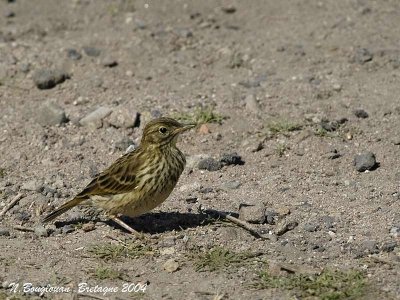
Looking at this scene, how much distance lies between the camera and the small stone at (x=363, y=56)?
1302 cm

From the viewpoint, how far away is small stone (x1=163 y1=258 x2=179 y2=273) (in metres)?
8.16

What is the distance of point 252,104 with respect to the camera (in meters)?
11.8

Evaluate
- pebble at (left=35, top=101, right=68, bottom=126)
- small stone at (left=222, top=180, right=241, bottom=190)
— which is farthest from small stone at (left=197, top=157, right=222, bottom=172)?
pebble at (left=35, top=101, right=68, bottom=126)

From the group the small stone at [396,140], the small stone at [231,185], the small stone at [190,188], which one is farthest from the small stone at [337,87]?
the small stone at [190,188]

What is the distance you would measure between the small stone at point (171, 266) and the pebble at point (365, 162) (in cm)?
287

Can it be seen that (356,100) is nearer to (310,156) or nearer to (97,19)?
(310,156)

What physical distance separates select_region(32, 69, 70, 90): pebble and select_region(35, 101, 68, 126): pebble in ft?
2.94

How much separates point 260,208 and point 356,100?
342 cm

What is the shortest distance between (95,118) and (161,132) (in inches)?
103

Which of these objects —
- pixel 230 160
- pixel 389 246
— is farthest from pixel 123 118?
pixel 389 246

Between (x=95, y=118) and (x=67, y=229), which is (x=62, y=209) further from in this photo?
(x=95, y=118)

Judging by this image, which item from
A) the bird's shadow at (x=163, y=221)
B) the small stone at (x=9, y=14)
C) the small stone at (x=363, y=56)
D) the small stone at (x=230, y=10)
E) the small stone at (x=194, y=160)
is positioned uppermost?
the small stone at (x=9, y=14)

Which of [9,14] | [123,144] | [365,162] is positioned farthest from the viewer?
[9,14]

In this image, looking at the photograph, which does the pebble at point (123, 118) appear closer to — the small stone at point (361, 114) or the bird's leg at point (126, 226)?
the bird's leg at point (126, 226)
